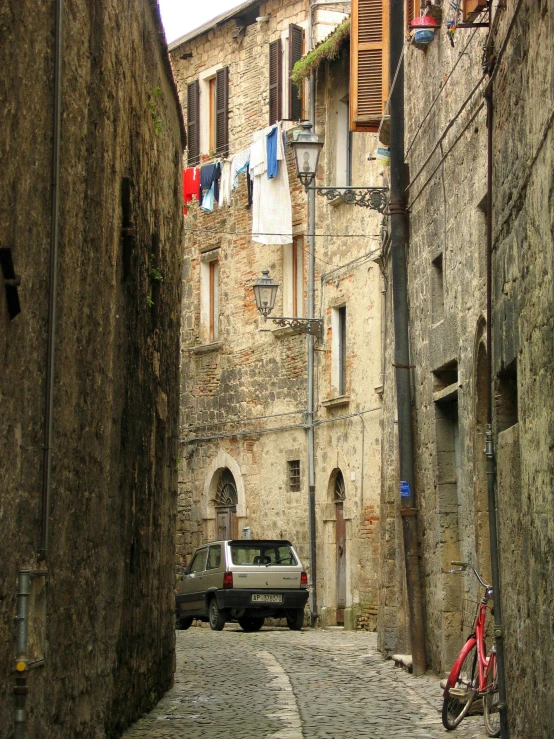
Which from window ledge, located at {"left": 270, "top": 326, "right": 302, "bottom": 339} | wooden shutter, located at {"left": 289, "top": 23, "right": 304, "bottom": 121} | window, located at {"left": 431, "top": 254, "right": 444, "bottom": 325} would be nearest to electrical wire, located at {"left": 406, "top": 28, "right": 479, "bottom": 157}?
window, located at {"left": 431, "top": 254, "right": 444, "bottom": 325}

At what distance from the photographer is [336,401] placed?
81.7ft

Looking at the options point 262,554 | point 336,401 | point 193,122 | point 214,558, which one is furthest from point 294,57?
point 214,558

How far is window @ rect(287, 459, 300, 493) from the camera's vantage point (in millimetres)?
26656

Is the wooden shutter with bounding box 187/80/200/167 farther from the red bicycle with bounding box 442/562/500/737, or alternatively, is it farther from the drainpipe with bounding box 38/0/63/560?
the drainpipe with bounding box 38/0/63/560

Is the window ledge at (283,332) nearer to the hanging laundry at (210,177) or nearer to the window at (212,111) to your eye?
the hanging laundry at (210,177)

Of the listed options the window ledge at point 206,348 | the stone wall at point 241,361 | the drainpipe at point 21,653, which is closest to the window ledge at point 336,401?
the stone wall at point 241,361

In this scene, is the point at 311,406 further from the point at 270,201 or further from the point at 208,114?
the point at 208,114

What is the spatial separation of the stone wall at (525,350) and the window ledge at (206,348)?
828 inches

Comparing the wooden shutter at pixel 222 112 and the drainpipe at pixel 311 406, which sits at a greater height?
the wooden shutter at pixel 222 112

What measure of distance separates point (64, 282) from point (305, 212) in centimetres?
2033

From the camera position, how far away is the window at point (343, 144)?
2595 centimetres

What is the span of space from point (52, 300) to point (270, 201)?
2094cm

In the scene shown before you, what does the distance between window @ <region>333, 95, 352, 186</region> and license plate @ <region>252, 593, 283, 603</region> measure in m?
8.35

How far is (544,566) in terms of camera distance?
269 inches
